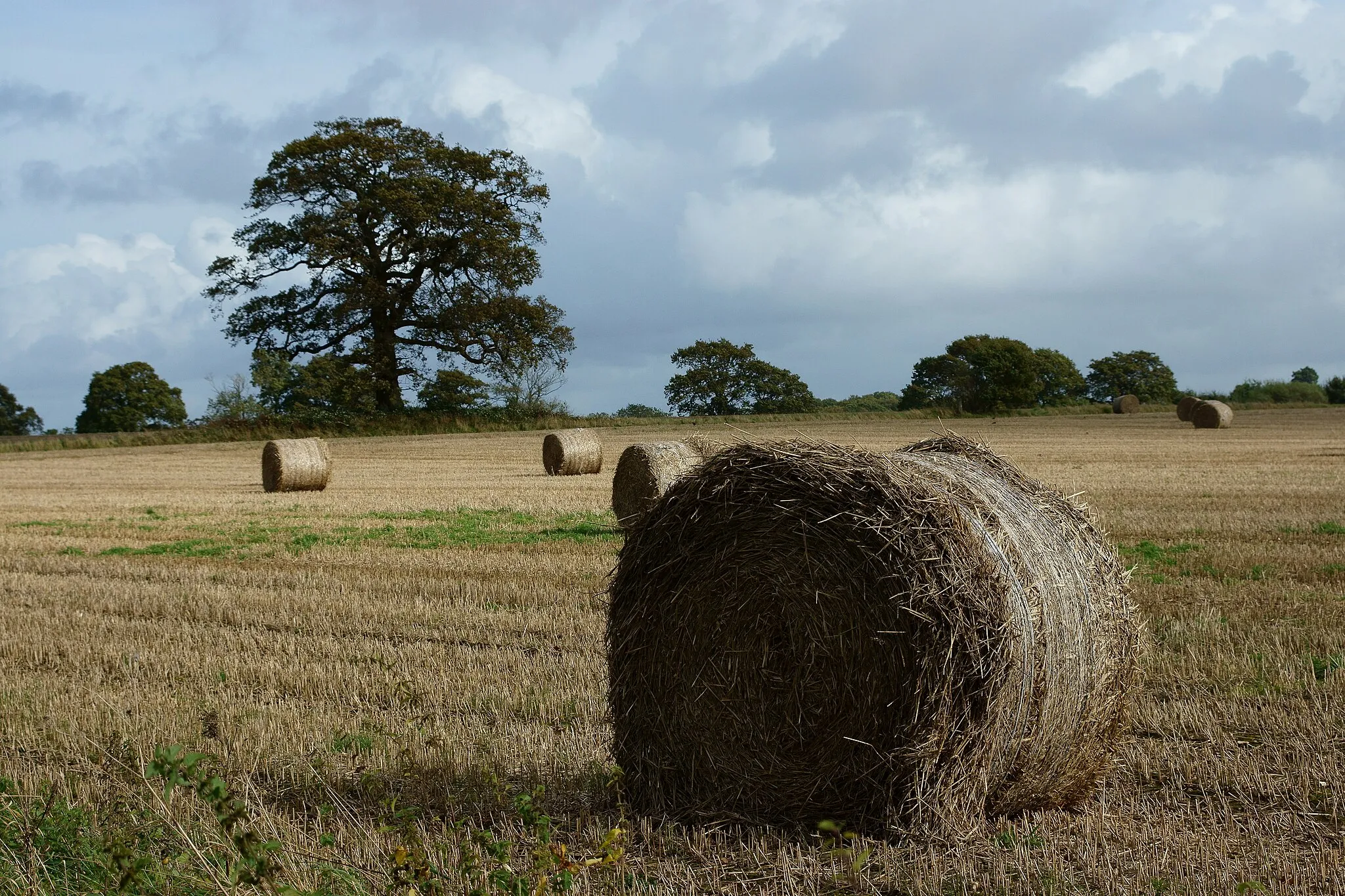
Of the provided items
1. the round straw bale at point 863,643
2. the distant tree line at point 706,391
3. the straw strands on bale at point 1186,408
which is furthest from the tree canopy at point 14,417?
the round straw bale at point 863,643

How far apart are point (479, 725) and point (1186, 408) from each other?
41318mm

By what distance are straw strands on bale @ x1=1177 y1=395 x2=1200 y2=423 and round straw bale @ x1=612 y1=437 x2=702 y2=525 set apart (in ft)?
107

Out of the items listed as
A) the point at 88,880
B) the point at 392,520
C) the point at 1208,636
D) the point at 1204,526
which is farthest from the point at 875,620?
the point at 392,520

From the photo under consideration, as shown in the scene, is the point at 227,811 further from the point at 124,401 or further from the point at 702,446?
the point at 124,401

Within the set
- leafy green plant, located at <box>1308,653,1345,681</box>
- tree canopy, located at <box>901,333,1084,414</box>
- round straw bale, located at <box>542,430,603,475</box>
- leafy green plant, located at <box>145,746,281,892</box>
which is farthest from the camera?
tree canopy, located at <box>901,333,1084,414</box>

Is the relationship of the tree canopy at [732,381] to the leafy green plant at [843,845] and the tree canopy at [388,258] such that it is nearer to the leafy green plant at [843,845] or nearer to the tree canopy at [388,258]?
the tree canopy at [388,258]

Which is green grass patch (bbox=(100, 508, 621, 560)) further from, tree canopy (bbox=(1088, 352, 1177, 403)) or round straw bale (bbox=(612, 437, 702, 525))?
tree canopy (bbox=(1088, 352, 1177, 403))

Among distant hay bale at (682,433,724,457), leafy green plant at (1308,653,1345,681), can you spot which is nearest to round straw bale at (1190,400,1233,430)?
distant hay bale at (682,433,724,457)

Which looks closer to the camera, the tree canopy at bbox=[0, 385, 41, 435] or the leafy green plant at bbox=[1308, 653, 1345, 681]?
the leafy green plant at bbox=[1308, 653, 1345, 681]

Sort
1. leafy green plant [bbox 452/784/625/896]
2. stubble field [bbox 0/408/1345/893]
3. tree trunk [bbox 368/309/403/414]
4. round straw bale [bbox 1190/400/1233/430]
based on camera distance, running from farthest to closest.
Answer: tree trunk [bbox 368/309/403/414] < round straw bale [bbox 1190/400/1233/430] < stubble field [bbox 0/408/1345/893] < leafy green plant [bbox 452/784/625/896]

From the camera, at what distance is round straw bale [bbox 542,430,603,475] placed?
897 inches

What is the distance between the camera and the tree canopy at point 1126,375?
79188mm

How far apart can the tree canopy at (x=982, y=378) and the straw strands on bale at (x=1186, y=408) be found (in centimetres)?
1491

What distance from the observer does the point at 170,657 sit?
22.9ft
